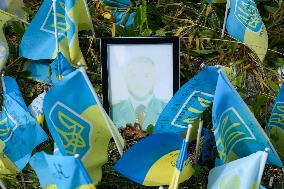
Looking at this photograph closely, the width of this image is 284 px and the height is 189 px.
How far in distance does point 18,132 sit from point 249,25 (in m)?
0.92

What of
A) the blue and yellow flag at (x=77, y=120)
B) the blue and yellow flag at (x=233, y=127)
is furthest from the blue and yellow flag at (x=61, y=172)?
the blue and yellow flag at (x=233, y=127)

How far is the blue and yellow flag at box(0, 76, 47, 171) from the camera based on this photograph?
1948 mm

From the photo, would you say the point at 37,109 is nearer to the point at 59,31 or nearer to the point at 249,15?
the point at 59,31

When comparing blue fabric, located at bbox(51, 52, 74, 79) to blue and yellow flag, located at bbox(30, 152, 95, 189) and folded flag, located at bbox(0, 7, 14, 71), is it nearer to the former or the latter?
folded flag, located at bbox(0, 7, 14, 71)

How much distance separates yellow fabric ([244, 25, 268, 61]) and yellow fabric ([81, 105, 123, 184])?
70cm

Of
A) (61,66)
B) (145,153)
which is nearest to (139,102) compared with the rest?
(61,66)

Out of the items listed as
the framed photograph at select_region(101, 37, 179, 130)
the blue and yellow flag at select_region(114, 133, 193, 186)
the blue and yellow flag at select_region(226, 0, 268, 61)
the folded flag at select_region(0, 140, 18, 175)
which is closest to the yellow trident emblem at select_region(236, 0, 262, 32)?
the blue and yellow flag at select_region(226, 0, 268, 61)

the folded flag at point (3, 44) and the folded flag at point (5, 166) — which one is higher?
the folded flag at point (3, 44)

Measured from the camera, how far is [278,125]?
1.81m

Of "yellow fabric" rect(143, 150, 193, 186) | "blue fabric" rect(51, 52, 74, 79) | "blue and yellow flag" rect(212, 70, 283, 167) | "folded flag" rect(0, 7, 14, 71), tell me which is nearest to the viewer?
"blue and yellow flag" rect(212, 70, 283, 167)

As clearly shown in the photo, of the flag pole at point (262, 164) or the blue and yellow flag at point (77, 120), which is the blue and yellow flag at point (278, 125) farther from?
the blue and yellow flag at point (77, 120)

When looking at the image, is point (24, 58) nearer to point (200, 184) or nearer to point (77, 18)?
point (77, 18)

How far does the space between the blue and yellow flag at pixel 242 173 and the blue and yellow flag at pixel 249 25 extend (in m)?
0.68

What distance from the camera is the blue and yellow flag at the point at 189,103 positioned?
1668mm
